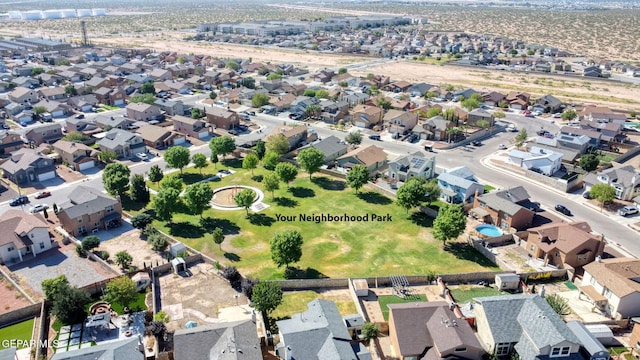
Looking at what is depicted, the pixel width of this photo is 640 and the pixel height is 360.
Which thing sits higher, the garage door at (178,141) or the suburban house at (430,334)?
the suburban house at (430,334)

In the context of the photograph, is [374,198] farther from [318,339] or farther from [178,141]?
[178,141]

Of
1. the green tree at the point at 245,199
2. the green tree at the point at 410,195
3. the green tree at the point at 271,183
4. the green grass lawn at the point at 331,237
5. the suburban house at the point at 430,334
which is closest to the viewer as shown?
the suburban house at the point at 430,334

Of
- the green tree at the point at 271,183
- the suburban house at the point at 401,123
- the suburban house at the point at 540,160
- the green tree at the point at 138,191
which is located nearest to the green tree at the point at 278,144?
the green tree at the point at 271,183

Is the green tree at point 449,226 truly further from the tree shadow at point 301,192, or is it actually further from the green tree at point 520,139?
the green tree at point 520,139

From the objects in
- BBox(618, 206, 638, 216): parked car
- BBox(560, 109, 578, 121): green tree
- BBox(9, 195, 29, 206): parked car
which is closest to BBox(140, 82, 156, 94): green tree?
BBox(9, 195, 29, 206): parked car

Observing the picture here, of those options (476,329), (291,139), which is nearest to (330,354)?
(476,329)

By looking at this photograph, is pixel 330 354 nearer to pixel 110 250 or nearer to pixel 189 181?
pixel 110 250

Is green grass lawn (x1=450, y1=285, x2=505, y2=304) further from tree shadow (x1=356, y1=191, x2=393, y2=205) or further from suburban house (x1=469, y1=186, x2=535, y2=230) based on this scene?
tree shadow (x1=356, y1=191, x2=393, y2=205)
